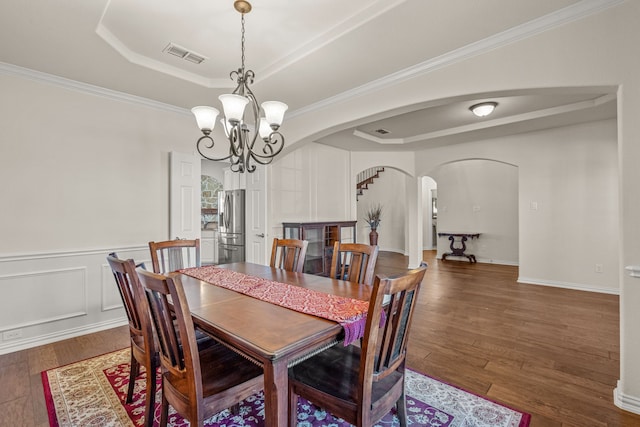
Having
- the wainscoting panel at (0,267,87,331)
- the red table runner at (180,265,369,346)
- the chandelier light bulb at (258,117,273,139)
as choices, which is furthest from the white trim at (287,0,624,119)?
the wainscoting panel at (0,267,87,331)

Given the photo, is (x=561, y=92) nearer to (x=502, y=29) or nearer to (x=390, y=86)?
(x=502, y=29)

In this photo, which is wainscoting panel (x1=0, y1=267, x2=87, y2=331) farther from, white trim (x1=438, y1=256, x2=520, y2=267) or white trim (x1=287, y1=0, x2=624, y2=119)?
white trim (x1=438, y1=256, x2=520, y2=267)

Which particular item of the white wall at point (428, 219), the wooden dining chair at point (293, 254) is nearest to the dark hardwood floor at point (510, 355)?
the wooden dining chair at point (293, 254)

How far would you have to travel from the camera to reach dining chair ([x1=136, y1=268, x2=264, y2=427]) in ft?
4.25

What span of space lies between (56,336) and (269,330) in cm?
308

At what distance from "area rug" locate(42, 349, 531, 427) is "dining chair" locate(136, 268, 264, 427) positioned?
0.55 meters

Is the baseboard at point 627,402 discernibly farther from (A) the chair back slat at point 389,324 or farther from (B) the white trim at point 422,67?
(B) the white trim at point 422,67

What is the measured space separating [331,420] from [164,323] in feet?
4.02

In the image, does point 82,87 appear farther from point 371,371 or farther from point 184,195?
point 371,371

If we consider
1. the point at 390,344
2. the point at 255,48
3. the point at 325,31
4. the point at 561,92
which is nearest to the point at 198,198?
the point at 255,48

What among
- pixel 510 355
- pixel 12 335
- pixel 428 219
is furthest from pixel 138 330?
pixel 428 219

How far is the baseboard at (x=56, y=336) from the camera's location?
285cm

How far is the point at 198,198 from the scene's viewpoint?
13.3ft

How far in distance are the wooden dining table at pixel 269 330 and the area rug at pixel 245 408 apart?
786 mm
